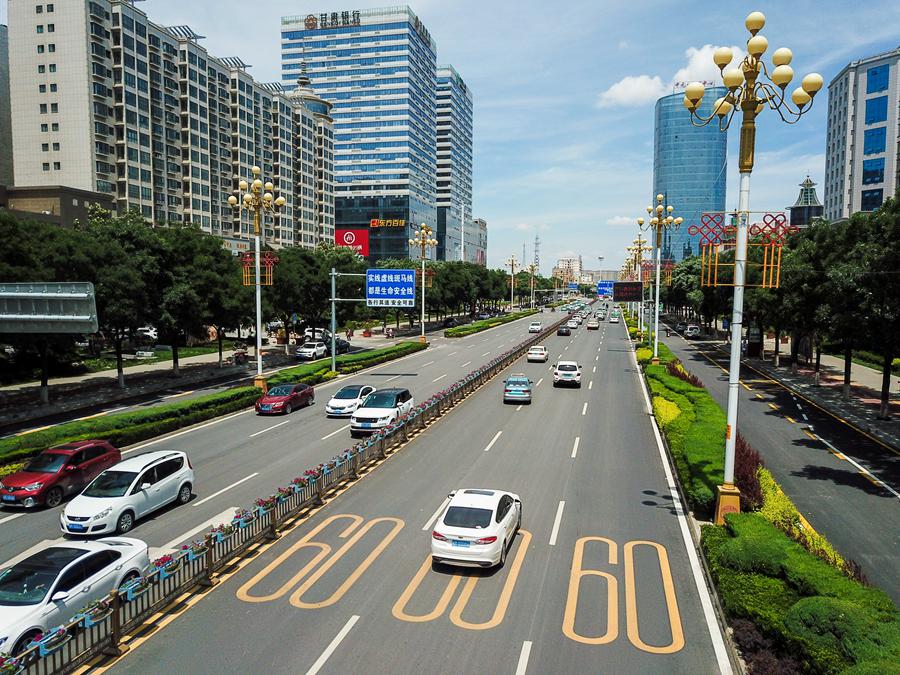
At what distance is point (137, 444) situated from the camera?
79.6 feet

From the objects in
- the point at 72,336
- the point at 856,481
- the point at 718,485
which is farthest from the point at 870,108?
the point at 72,336

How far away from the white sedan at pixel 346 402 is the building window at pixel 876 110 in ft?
319

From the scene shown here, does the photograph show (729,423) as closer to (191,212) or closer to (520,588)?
(520,588)

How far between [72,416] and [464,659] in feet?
97.1

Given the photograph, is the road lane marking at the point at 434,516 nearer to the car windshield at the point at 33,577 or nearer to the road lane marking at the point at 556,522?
the road lane marking at the point at 556,522

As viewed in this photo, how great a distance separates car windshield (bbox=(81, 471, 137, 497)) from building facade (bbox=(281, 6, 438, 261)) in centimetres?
13829

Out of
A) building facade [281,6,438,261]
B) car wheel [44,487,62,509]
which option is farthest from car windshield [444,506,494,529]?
building facade [281,6,438,261]

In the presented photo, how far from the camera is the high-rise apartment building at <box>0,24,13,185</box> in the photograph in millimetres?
84375

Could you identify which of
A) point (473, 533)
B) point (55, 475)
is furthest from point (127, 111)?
point (473, 533)

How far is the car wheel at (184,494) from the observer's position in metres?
17.1

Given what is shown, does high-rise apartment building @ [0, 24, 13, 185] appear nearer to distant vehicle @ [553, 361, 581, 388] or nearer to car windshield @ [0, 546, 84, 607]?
distant vehicle @ [553, 361, 581, 388]

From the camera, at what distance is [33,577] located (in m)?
10.2

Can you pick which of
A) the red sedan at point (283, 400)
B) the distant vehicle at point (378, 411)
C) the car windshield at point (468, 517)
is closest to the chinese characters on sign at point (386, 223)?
the red sedan at point (283, 400)

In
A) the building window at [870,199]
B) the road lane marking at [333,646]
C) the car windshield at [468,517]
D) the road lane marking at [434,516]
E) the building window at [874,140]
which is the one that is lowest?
the road lane marking at [434,516]
